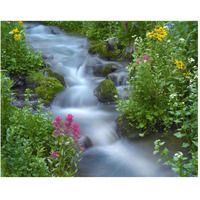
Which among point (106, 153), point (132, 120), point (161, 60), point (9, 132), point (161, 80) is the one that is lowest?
point (106, 153)

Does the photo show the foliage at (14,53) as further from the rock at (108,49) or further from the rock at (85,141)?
the rock at (85,141)

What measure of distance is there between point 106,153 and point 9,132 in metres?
1.39

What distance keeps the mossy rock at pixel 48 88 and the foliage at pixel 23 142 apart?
1.81 meters

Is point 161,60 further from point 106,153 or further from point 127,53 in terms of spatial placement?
point 127,53

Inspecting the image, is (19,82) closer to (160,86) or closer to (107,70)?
(107,70)

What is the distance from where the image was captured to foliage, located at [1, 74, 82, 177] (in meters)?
2.23

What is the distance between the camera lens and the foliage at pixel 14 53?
16.2ft

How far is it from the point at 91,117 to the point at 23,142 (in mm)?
1796

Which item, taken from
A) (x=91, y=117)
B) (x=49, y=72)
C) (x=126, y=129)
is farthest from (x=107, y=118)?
(x=49, y=72)

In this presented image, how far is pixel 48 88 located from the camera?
4.78m

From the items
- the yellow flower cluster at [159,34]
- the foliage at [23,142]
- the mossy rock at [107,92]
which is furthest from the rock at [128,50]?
the foliage at [23,142]

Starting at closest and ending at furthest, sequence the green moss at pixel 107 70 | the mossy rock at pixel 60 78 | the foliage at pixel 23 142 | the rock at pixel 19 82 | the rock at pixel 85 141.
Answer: the foliage at pixel 23 142 < the rock at pixel 85 141 < the rock at pixel 19 82 < the mossy rock at pixel 60 78 < the green moss at pixel 107 70

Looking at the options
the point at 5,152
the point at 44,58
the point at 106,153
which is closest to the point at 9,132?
the point at 5,152
